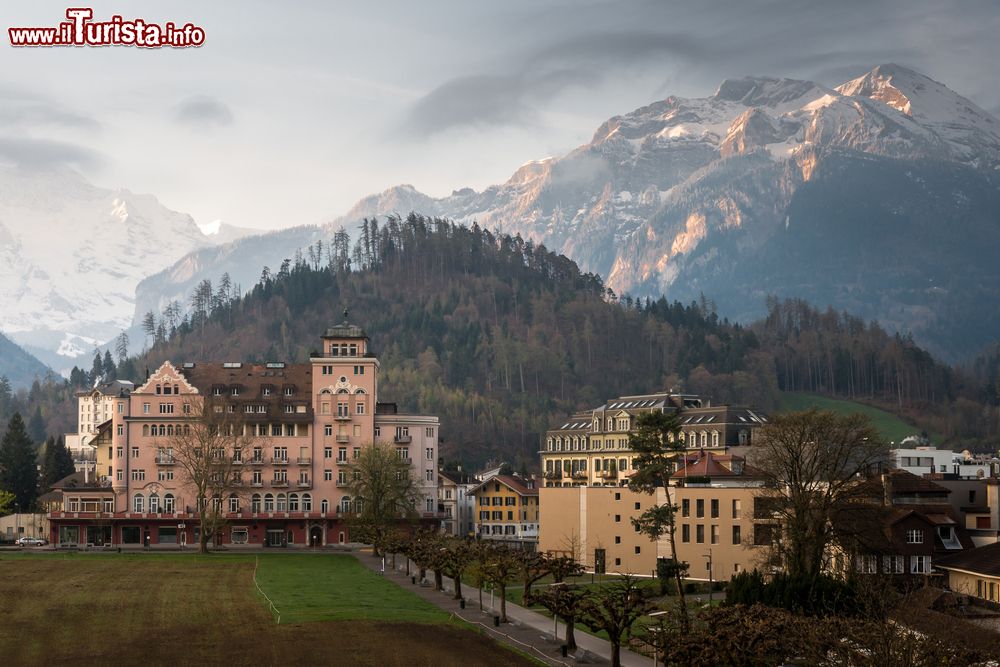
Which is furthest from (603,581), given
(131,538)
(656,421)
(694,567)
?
(131,538)

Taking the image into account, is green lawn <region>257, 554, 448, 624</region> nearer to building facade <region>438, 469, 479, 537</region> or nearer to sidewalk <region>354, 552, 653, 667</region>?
sidewalk <region>354, 552, 653, 667</region>

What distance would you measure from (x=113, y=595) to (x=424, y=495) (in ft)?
241

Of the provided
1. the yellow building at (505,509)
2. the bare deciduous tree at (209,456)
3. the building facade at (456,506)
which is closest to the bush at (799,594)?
the bare deciduous tree at (209,456)

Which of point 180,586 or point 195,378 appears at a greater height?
point 195,378

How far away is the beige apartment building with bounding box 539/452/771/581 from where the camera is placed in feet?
354

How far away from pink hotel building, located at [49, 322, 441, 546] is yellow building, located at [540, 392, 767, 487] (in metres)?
29.0

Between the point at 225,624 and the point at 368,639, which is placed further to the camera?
the point at 225,624

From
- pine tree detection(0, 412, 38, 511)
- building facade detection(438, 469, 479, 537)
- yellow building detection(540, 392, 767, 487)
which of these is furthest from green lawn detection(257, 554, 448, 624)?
pine tree detection(0, 412, 38, 511)

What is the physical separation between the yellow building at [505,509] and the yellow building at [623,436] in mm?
6344

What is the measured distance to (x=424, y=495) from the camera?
163125 mm

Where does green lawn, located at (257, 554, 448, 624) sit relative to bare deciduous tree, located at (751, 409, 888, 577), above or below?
below

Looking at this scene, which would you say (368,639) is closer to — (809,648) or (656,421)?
(809,648)

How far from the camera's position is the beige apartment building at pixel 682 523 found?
108 metres

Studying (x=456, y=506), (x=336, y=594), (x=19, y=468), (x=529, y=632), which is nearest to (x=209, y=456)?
(x=456, y=506)
